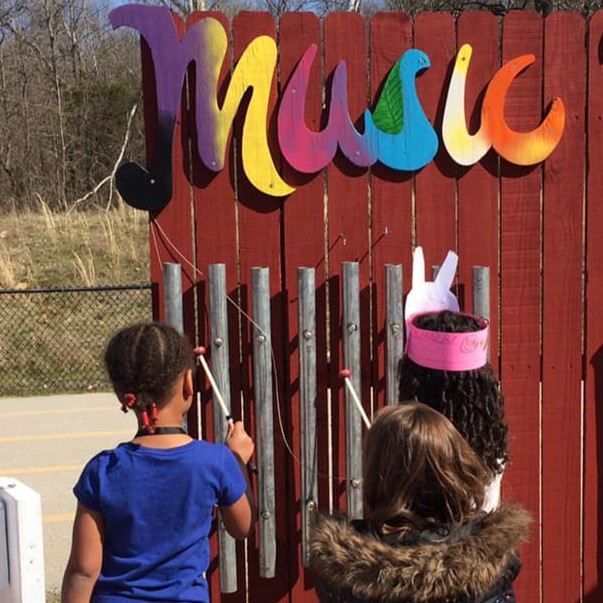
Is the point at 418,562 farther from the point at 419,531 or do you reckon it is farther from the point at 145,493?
the point at 145,493

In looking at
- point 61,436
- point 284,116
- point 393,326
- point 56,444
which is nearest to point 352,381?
point 393,326

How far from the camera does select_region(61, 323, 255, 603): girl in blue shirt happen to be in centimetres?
235

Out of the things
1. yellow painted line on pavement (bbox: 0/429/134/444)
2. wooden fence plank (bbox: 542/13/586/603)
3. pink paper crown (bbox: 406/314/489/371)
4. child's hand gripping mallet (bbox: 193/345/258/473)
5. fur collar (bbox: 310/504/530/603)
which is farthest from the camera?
yellow painted line on pavement (bbox: 0/429/134/444)

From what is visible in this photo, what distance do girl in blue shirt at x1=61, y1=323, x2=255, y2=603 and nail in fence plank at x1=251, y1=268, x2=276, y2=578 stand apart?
2.98ft

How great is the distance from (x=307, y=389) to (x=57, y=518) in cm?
299

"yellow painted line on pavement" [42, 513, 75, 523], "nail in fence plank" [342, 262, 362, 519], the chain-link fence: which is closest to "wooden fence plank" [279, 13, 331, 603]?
"nail in fence plank" [342, 262, 362, 519]

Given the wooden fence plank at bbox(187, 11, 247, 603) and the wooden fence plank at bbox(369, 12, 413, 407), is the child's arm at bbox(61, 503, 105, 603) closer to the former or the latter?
the wooden fence plank at bbox(187, 11, 247, 603)

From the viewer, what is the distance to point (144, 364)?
7.77 ft

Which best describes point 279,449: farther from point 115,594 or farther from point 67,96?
point 67,96

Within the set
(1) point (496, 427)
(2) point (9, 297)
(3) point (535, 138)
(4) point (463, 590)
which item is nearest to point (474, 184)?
(3) point (535, 138)

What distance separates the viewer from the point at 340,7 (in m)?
22.9

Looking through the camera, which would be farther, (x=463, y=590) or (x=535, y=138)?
(x=535, y=138)

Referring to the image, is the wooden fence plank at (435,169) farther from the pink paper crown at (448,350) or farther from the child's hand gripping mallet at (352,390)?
the pink paper crown at (448,350)

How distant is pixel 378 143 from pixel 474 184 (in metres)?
0.45
